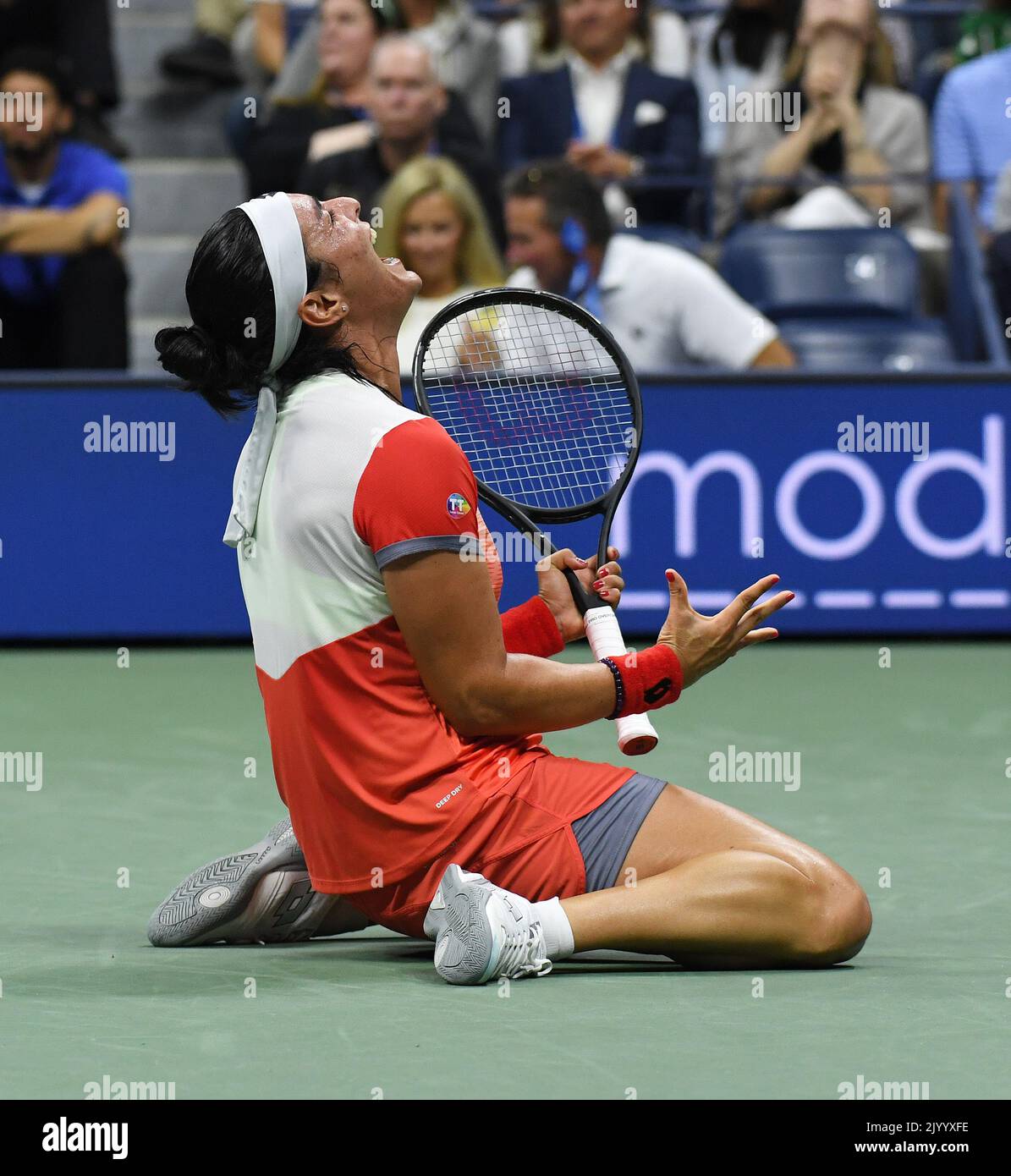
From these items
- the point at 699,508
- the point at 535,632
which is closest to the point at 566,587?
the point at 535,632

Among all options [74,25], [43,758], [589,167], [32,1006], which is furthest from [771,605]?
[74,25]

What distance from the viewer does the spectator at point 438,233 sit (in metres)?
7.49

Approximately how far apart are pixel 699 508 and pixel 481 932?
4337 mm

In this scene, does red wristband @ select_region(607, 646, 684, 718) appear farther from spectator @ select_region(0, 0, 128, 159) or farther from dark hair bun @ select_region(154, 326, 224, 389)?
spectator @ select_region(0, 0, 128, 159)

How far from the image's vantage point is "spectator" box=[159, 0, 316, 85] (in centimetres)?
1003

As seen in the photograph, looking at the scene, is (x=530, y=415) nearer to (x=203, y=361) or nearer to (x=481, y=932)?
(x=203, y=361)

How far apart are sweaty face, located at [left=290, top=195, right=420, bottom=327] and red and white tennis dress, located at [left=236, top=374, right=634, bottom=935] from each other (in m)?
Answer: 0.13

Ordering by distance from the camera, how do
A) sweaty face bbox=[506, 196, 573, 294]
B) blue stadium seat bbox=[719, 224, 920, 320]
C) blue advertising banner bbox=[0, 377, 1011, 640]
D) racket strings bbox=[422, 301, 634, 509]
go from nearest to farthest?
racket strings bbox=[422, 301, 634, 509] → blue advertising banner bbox=[0, 377, 1011, 640] → sweaty face bbox=[506, 196, 573, 294] → blue stadium seat bbox=[719, 224, 920, 320]

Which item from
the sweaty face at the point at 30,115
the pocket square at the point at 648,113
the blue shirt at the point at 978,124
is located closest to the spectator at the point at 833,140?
the blue shirt at the point at 978,124

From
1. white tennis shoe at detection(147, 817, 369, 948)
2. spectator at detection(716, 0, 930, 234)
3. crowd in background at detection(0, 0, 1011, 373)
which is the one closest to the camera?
white tennis shoe at detection(147, 817, 369, 948)

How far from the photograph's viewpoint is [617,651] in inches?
137

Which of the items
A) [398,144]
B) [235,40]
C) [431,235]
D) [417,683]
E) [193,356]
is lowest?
[417,683]

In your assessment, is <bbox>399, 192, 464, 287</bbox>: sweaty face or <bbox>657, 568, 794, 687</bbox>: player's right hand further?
<bbox>399, 192, 464, 287</bbox>: sweaty face

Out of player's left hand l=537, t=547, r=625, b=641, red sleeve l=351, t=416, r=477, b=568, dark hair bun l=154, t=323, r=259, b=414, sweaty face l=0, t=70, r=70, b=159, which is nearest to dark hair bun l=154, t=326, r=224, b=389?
dark hair bun l=154, t=323, r=259, b=414
